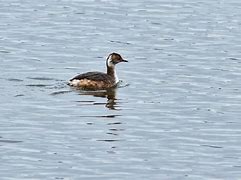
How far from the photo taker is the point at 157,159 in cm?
1802

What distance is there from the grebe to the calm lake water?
0.22 m

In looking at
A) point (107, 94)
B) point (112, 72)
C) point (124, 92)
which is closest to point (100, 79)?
point (107, 94)

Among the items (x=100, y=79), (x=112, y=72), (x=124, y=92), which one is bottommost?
(x=124, y=92)

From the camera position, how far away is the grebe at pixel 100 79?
79.9 feet

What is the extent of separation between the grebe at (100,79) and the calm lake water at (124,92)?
216 mm

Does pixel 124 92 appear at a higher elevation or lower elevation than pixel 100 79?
lower

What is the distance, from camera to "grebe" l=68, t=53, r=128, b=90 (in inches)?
959

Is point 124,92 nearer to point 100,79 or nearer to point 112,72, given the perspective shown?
point 100,79

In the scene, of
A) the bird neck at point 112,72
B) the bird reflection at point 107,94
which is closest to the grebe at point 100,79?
the bird neck at point 112,72

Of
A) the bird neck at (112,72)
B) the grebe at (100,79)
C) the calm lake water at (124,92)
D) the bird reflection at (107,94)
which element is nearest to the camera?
the calm lake water at (124,92)

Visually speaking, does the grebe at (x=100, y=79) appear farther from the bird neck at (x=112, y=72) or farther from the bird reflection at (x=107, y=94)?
the bird reflection at (x=107, y=94)

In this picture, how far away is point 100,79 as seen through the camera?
82.1 ft

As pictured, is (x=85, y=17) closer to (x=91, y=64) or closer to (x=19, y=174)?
(x=91, y=64)

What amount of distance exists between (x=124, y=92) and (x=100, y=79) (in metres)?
0.93
